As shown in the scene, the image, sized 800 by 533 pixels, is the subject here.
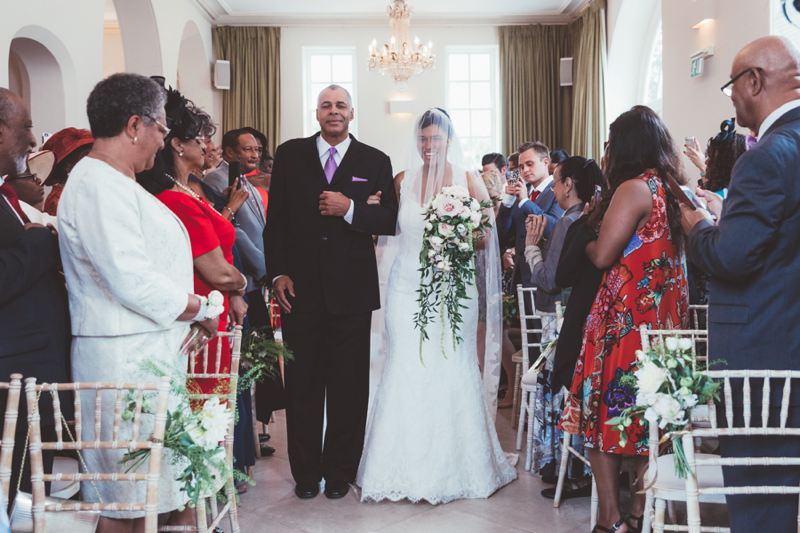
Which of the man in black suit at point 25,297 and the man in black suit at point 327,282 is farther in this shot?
the man in black suit at point 327,282

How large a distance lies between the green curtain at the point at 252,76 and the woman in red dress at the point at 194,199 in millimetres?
9214

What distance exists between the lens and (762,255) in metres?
2.21

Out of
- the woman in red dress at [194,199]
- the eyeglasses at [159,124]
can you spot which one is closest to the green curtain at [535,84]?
the woman in red dress at [194,199]

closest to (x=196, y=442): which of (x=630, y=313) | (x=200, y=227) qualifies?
(x=200, y=227)

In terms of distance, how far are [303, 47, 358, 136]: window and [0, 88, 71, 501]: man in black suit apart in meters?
10.2

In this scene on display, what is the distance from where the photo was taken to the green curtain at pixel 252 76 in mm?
12141

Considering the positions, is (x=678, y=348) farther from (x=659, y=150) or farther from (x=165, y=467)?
(x=165, y=467)

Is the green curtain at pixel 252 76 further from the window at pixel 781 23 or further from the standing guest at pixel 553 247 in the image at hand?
the standing guest at pixel 553 247

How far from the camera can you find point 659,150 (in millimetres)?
2957

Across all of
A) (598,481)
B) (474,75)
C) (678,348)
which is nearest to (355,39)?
(474,75)

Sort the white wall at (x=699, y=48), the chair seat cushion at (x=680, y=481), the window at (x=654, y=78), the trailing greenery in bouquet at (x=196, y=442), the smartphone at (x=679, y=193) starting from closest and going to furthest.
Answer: the trailing greenery in bouquet at (x=196, y=442) → the chair seat cushion at (x=680, y=481) → the smartphone at (x=679, y=193) → the white wall at (x=699, y=48) → the window at (x=654, y=78)

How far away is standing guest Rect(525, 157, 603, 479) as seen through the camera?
399cm

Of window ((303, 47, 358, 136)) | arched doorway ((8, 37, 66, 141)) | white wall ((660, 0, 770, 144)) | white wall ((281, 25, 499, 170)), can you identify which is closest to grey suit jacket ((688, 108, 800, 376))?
white wall ((660, 0, 770, 144))

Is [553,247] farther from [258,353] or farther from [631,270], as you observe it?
[258,353]
